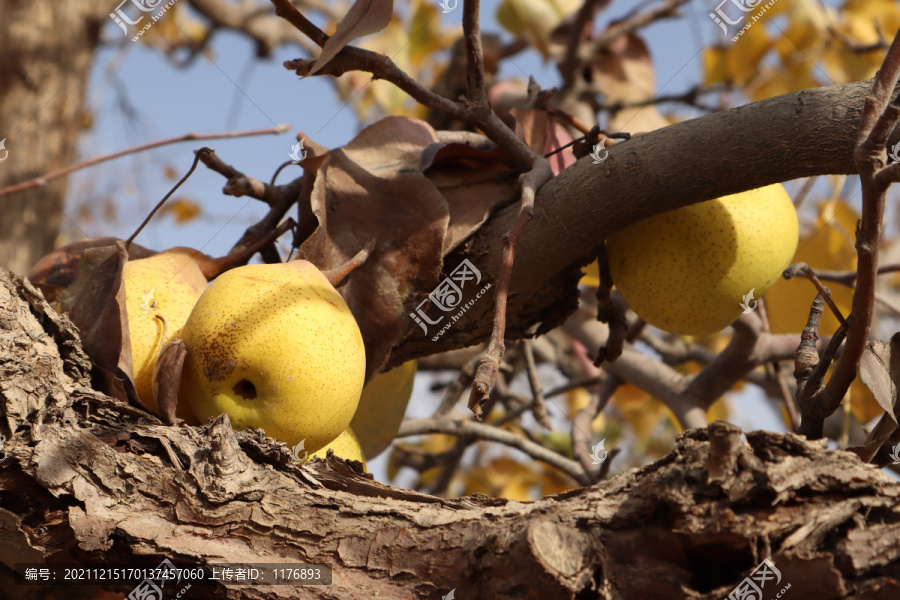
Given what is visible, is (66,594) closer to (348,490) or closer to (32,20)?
(348,490)

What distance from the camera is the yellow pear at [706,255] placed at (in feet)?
3.71

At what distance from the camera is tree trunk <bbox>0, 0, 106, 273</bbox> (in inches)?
111

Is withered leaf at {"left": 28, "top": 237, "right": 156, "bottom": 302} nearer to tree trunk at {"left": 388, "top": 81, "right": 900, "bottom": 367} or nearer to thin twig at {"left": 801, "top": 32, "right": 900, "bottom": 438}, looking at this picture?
tree trunk at {"left": 388, "top": 81, "right": 900, "bottom": 367}

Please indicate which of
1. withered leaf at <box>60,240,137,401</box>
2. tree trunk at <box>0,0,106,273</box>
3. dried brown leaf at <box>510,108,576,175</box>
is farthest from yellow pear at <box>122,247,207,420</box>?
tree trunk at <box>0,0,106,273</box>

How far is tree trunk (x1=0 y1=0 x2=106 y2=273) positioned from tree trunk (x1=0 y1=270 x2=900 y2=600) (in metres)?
2.12

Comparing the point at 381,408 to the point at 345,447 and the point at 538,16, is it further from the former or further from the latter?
the point at 538,16

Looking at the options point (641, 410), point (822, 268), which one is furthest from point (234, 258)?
point (641, 410)

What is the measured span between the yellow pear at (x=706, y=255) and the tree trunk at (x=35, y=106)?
2.38m

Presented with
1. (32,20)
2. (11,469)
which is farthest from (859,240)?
(32,20)

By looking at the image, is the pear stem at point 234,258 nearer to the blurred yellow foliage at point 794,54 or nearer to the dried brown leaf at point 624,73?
the dried brown leaf at point 624,73

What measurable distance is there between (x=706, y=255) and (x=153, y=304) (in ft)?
2.68

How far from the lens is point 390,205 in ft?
3.90

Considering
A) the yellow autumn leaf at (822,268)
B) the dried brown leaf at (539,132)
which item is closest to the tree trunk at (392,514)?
the dried brown leaf at (539,132)

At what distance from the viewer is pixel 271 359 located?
968 millimetres
